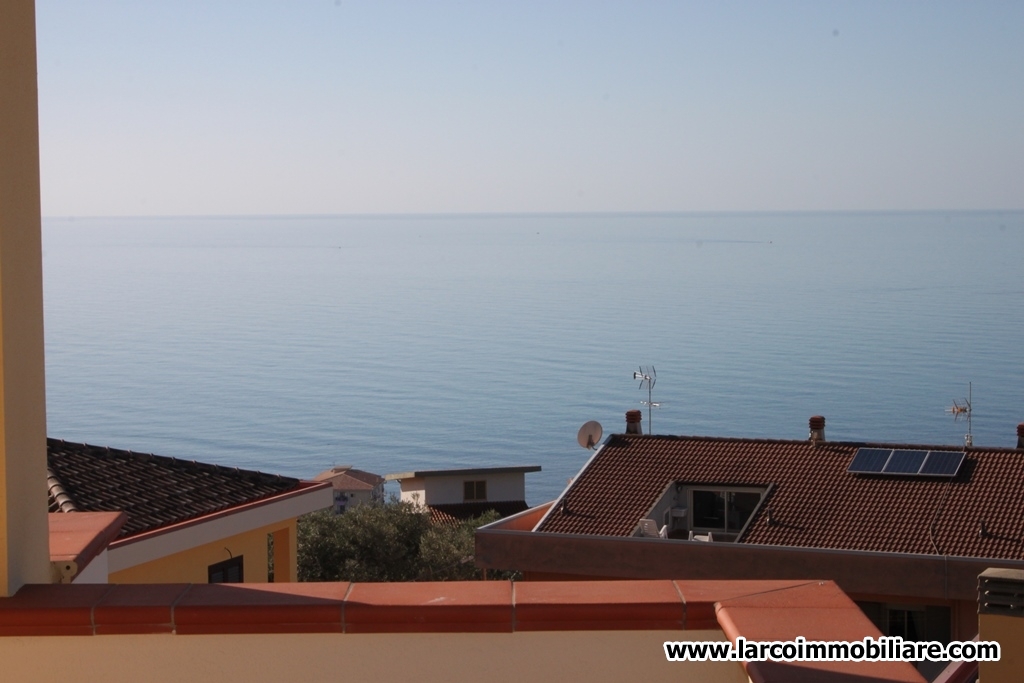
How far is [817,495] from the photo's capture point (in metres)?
14.0

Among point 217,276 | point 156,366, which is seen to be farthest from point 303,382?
point 217,276

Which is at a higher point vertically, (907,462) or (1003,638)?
(907,462)

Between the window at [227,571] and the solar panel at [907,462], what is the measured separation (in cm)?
981

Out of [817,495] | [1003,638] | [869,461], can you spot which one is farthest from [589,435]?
[1003,638]

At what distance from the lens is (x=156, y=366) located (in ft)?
202

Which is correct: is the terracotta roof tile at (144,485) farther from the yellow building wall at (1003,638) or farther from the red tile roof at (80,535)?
the yellow building wall at (1003,638)

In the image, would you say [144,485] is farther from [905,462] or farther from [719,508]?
[905,462]

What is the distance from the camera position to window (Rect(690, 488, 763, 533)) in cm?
1445

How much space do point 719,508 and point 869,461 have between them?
83.9 inches

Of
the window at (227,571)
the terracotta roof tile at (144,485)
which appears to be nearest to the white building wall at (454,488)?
the terracotta roof tile at (144,485)

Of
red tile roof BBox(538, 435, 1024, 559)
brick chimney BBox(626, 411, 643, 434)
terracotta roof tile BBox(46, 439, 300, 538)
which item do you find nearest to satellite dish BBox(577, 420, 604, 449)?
red tile roof BBox(538, 435, 1024, 559)

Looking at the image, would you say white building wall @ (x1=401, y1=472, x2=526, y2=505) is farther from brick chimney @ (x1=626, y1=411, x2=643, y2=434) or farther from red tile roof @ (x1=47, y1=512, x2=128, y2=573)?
red tile roof @ (x1=47, y1=512, x2=128, y2=573)

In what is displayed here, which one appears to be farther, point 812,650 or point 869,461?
point 869,461

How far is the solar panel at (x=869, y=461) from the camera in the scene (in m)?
14.4
